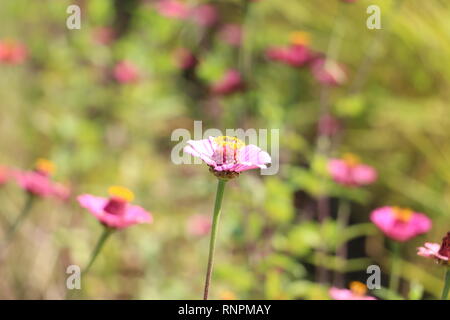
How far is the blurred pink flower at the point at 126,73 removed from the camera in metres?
1.68

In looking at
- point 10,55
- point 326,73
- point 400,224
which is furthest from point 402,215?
point 10,55

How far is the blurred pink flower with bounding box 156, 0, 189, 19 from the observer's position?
174cm

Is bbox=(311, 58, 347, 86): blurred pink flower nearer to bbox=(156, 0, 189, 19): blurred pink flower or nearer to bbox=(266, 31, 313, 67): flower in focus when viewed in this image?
bbox=(266, 31, 313, 67): flower in focus

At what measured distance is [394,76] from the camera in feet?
6.33

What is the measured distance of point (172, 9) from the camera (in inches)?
69.3

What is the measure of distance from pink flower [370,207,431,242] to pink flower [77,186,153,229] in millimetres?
374

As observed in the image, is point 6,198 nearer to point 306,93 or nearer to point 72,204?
point 72,204

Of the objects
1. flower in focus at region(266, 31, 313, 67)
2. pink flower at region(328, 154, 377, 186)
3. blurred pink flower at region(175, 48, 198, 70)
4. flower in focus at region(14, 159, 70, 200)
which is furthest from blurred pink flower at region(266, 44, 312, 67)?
flower in focus at region(14, 159, 70, 200)

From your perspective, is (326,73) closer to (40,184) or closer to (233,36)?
(40,184)

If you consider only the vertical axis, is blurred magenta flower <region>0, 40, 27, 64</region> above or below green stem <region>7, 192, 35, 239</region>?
above

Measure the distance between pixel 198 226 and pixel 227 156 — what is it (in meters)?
0.93

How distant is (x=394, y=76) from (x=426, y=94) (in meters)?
0.15
